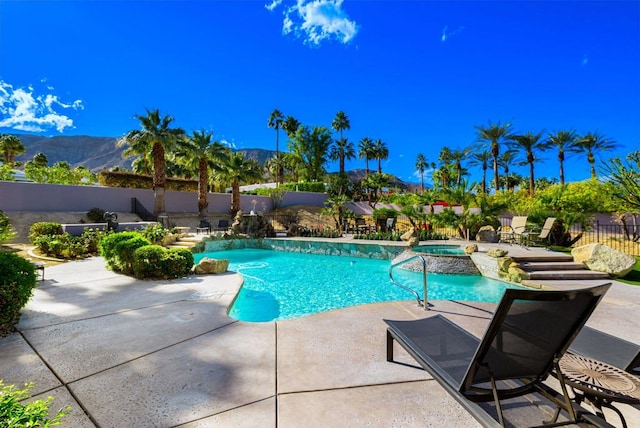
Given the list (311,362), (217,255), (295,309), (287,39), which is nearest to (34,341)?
(311,362)

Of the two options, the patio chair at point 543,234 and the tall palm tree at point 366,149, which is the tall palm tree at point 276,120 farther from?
the patio chair at point 543,234

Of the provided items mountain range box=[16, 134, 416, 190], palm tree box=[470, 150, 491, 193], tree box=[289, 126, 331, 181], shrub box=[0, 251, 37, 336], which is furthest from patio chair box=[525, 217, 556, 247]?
mountain range box=[16, 134, 416, 190]

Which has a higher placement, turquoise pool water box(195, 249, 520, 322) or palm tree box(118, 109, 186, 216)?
palm tree box(118, 109, 186, 216)

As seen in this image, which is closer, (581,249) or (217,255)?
(581,249)

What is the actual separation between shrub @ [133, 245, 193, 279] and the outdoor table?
693 cm

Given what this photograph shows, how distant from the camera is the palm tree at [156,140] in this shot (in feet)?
Result: 62.5

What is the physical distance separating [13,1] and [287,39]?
14427 millimetres

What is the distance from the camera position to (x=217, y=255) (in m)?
13.5

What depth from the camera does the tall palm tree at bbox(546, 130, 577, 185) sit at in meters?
29.4

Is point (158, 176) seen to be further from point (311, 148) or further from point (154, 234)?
point (311, 148)

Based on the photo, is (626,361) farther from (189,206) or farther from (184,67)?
(189,206)

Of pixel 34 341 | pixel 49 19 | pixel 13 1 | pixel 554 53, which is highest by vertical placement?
pixel 554 53

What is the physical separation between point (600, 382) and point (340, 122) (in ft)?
164

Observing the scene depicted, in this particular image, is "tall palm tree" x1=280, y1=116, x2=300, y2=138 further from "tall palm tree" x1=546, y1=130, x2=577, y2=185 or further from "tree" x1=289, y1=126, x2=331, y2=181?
"tall palm tree" x1=546, y1=130, x2=577, y2=185
